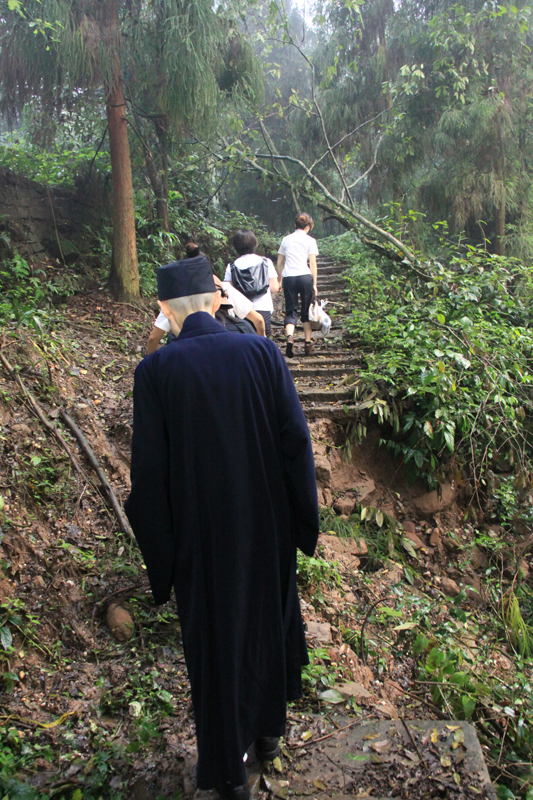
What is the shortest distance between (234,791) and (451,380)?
378 centimetres

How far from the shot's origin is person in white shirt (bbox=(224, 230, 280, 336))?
171 inches

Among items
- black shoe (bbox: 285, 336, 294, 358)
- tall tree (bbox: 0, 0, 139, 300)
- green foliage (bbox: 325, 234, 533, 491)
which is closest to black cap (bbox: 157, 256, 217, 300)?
green foliage (bbox: 325, 234, 533, 491)

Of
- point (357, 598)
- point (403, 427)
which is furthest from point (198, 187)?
point (357, 598)

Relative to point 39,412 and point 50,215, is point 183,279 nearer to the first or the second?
point 39,412

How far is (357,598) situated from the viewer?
11.8ft

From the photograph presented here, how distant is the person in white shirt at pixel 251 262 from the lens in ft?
14.3

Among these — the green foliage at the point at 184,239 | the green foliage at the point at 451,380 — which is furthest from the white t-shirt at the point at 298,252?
the green foliage at the point at 184,239

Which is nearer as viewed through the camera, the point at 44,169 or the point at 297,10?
the point at 44,169

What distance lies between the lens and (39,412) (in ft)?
12.5

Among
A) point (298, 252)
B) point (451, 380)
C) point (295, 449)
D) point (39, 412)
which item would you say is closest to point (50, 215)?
point (298, 252)

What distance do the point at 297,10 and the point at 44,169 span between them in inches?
865

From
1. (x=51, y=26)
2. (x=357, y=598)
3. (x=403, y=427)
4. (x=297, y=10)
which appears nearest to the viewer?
(x=357, y=598)

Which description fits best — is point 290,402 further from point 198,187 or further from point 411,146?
point 411,146

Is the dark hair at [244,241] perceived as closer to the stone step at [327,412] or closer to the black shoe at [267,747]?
the stone step at [327,412]
